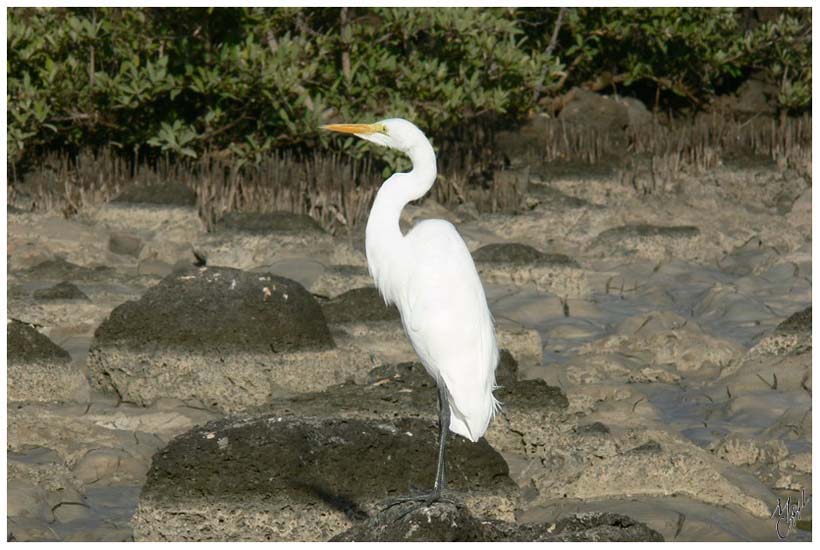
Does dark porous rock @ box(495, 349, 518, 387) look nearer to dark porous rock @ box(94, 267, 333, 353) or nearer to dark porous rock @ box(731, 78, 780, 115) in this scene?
Result: dark porous rock @ box(94, 267, 333, 353)

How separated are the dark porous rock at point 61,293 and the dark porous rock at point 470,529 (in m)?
5.57

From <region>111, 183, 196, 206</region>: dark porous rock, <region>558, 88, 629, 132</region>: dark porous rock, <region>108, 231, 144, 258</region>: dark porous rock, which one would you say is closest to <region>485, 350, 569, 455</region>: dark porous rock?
<region>108, 231, 144, 258</region>: dark porous rock

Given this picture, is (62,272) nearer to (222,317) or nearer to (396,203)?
(222,317)

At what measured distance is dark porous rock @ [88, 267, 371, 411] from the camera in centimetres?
803

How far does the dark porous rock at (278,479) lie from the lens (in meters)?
6.07

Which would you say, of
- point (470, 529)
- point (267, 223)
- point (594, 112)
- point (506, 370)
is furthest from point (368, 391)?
point (594, 112)

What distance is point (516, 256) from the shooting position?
11641 mm

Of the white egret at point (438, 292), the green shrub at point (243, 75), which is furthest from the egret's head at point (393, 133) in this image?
the green shrub at point (243, 75)

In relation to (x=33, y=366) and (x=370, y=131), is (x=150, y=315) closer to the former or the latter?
(x=33, y=366)

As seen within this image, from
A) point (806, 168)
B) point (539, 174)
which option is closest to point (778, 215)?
point (806, 168)

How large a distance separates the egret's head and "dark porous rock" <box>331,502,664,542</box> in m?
1.51

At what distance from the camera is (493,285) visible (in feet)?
37.2

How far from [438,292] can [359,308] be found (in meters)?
3.85

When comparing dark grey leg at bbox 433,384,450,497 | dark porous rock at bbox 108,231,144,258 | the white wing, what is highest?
the white wing
